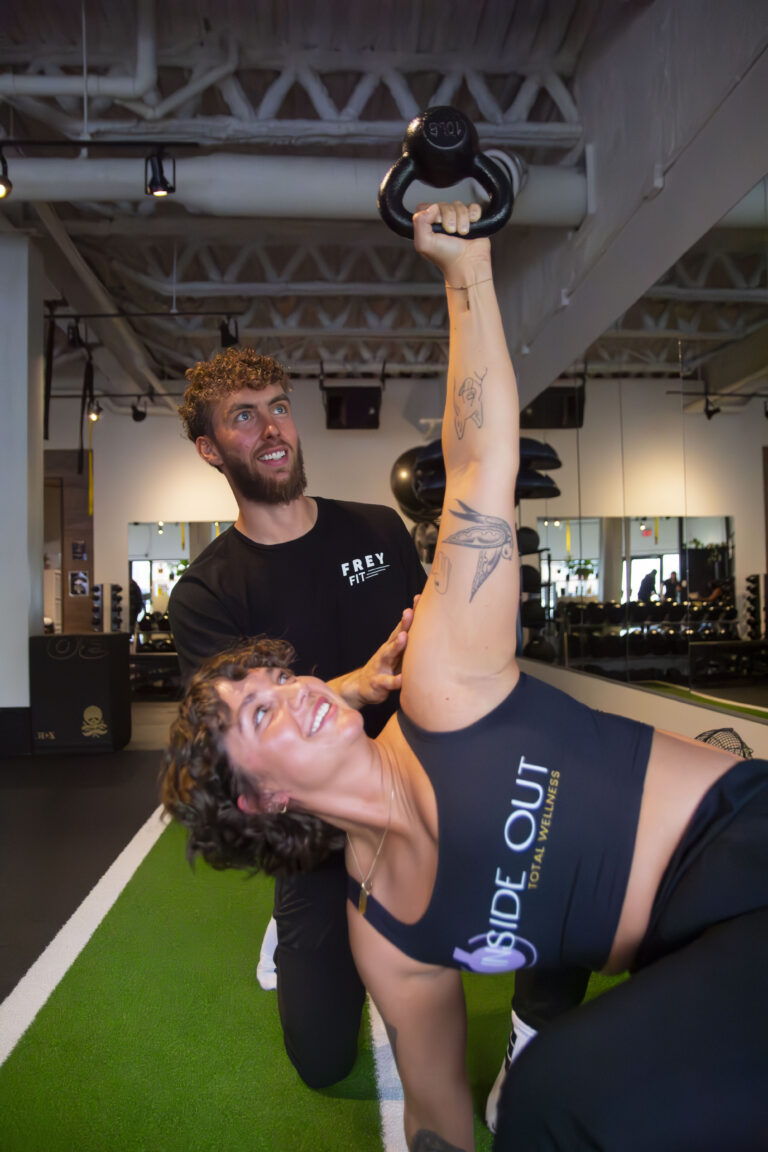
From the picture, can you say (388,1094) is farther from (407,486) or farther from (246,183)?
(407,486)

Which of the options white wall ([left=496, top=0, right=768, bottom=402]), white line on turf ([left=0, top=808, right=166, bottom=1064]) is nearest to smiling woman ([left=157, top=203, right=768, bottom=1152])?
white line on turf ([left=0, top=808, right=166, bottom=1064])

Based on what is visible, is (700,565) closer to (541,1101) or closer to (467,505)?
(467,505)

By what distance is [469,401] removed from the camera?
1.13 meters

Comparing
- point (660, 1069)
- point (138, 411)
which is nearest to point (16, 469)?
point (138, 411)

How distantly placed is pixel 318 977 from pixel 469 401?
53.3 inches

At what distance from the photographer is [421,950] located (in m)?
1.16

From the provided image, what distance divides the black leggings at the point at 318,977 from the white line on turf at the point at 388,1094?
94mm

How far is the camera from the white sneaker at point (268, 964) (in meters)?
2.26

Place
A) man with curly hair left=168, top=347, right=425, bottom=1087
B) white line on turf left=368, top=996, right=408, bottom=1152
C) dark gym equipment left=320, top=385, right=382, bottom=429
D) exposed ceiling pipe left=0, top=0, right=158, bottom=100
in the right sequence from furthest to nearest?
1. dark gym equipment left=320, top=385, right=382, bottom=429
2. exposed ceiling pipe left=0, top=0, right=158, bottom=100
3. man with curly hair left=168, top=347, right=425, bottom=1087
4. white line on turf left=368, top=996, right=408, bottom=1152

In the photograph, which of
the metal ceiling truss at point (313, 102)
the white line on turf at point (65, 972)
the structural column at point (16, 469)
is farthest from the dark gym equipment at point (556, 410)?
the white line on turf at point (65, 972)

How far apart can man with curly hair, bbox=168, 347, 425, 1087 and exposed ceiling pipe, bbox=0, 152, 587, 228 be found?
337cm

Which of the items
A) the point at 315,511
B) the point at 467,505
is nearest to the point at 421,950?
the point at 467,505

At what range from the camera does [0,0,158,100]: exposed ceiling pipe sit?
14.3 feet

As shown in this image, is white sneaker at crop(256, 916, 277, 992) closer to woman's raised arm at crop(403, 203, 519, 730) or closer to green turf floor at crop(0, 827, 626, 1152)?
green turf floor at crop(0, 827, 626, 1152)
